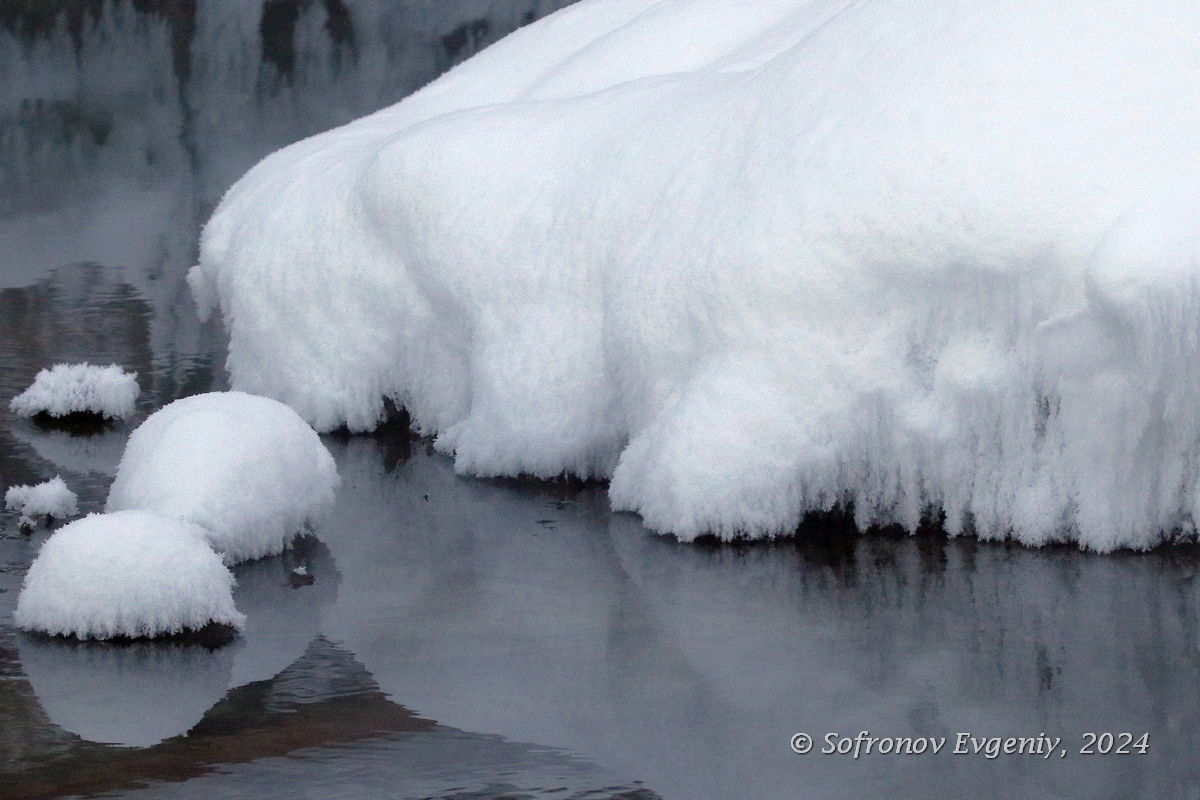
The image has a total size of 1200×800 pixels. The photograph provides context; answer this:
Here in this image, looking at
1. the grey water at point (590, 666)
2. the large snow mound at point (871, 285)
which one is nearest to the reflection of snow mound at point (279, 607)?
the grey water at point (590, 666)


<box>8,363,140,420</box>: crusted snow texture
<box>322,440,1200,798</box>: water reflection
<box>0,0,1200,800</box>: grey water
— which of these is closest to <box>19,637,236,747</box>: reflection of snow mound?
<box>0,0,1200,800</box>: grey water

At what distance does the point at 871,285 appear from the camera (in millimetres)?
6934

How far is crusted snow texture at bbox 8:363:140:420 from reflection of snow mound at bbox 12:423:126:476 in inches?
10.3

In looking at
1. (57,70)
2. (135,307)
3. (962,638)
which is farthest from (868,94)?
(57,70)

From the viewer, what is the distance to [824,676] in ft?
17.6

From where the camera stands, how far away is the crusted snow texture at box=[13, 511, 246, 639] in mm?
5641

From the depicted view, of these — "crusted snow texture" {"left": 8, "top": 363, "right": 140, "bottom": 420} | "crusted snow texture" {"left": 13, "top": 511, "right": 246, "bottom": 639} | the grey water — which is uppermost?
"crusted snow texture" {"left": 8, "top": 363, "right": 140, "bottom": 420}

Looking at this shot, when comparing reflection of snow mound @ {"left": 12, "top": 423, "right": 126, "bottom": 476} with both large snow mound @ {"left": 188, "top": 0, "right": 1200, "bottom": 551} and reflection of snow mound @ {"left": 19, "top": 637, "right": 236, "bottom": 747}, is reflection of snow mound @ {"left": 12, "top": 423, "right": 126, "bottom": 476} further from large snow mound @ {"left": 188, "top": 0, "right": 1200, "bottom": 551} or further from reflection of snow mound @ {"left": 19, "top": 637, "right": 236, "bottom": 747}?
reflection of snow mound @ {"left": 19, "top": 637, "right": 236, "bottom": 747}

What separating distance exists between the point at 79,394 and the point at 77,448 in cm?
80

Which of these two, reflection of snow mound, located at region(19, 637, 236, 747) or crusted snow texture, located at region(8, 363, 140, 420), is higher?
crusted snow texture, located at region(8, 363, 140, 420)

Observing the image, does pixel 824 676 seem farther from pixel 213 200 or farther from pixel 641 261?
pixel 213 200

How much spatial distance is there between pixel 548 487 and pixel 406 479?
0.76 meters

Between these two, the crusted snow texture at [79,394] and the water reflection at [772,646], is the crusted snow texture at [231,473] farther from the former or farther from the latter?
the crusted snow texture at [79,394]

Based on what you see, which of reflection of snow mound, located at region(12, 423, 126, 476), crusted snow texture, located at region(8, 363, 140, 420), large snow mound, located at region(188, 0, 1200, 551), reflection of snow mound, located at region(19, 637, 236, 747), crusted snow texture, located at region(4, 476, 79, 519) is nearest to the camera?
reflection of snow mound, located at region(19, 637, 236, 747)
